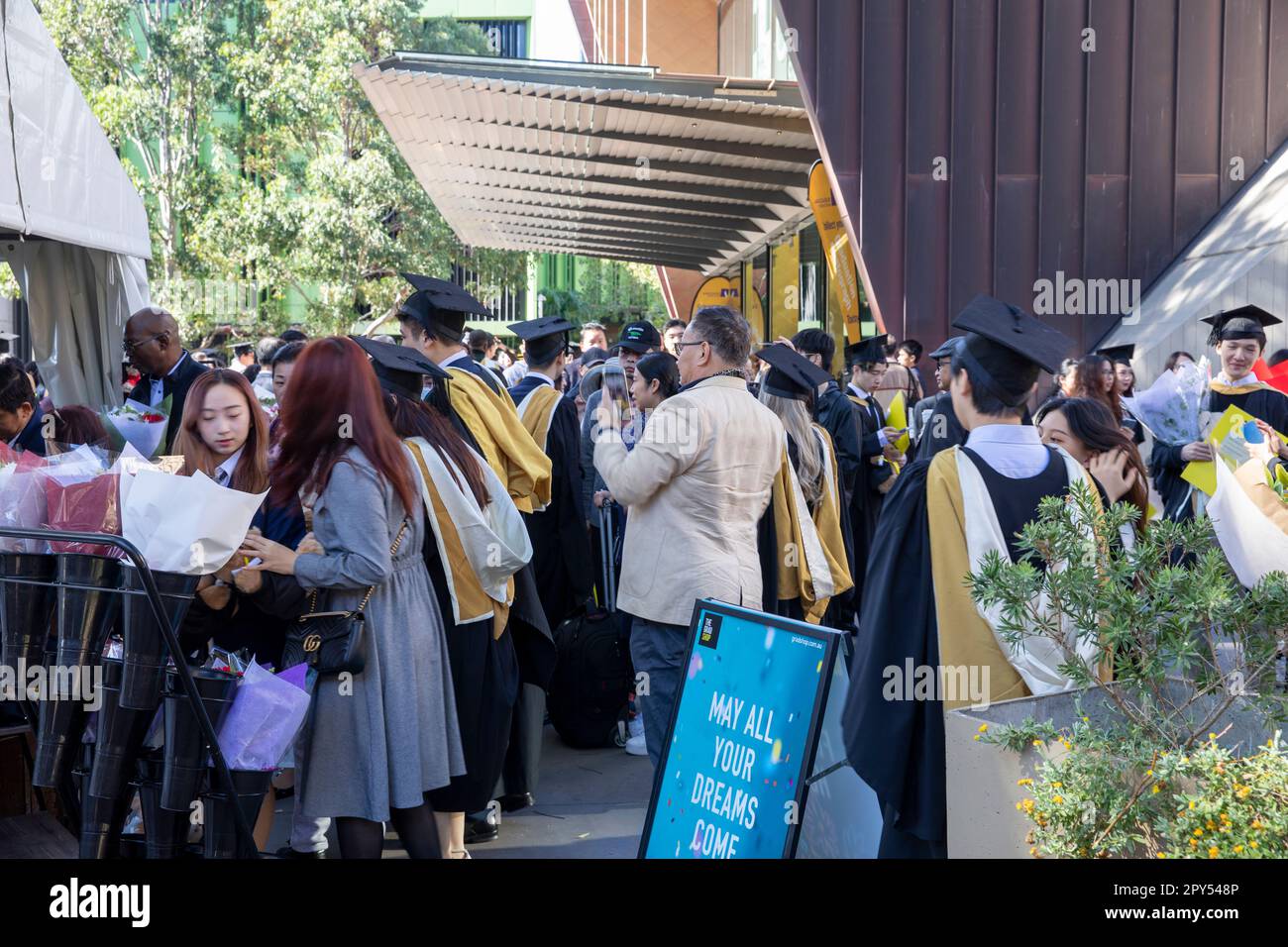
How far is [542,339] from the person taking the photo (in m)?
7.71

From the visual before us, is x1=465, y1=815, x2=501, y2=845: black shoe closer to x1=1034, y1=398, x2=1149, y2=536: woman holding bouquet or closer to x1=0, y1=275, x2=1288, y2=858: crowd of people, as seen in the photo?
x1=0, y1=275, x2=1288, y2=858: crowd of people

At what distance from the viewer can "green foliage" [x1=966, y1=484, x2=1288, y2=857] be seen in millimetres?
2553

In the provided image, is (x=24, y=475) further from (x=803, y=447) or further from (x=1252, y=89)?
(x=1252, y=89)

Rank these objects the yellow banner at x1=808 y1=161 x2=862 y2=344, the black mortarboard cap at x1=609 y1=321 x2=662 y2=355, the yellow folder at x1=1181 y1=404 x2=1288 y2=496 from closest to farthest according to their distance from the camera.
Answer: the yellow folder at x1=1181 y1=404 x2=1288 y2=496 → the black mortarboard cap at x1=609 y1=321 x2=662 y2=355 → the yellow banner at x1=808 y1=161 x2=862 y2=344

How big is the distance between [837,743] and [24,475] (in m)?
2.64

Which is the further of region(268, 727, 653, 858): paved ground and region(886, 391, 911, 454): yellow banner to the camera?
region(886, 391, 911, 454): yellow banner

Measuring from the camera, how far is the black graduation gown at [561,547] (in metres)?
7.23

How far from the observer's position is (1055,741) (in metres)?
2.81

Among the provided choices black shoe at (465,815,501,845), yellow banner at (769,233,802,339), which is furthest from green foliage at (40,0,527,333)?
black shoe at (465,815,501,845)

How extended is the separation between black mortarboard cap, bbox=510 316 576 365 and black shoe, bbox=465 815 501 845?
2943mm

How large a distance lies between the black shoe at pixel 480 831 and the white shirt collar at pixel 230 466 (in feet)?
6.61

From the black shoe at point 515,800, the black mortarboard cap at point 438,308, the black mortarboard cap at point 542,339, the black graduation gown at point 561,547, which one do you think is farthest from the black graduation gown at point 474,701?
the black mortarboard cap at point 542,339

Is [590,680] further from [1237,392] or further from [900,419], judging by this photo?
[1237,392]
